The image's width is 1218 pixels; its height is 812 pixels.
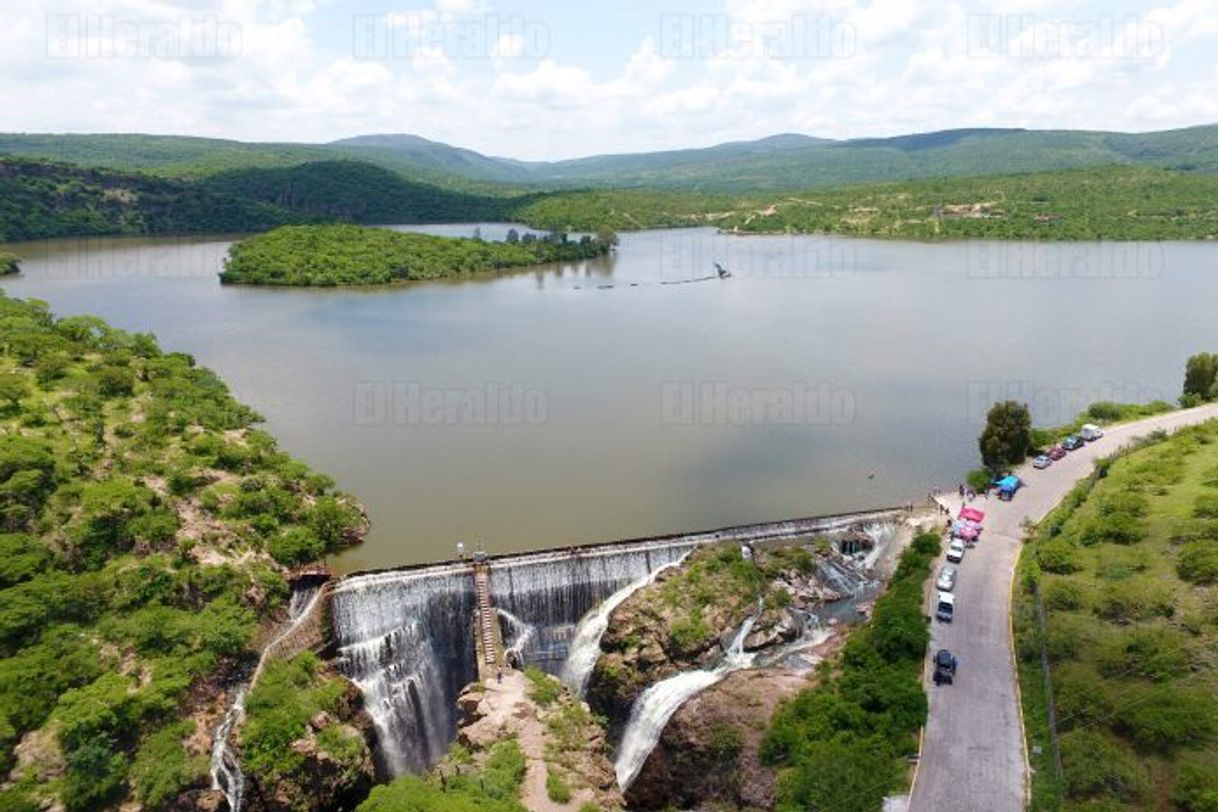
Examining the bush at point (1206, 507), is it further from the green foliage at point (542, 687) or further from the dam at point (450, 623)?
the green foliage at point (542, 687)

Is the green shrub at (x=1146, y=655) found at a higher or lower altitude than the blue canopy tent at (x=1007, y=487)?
lower

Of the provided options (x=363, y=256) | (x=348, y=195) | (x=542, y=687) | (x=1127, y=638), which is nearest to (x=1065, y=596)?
(x=1127, y=638)

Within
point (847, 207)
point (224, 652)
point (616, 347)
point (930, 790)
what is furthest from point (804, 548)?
point (847, 207)

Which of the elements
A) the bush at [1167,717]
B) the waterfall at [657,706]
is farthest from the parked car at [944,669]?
the waterfall at [657,706]

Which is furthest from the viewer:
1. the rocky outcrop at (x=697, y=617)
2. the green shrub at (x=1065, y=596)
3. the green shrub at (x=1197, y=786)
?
the rocky outcrop at (x=697, y=617)

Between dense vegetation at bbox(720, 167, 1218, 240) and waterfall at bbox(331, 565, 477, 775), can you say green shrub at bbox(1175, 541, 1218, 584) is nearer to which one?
waterfall at bbox(331, 565, 477, 775)
